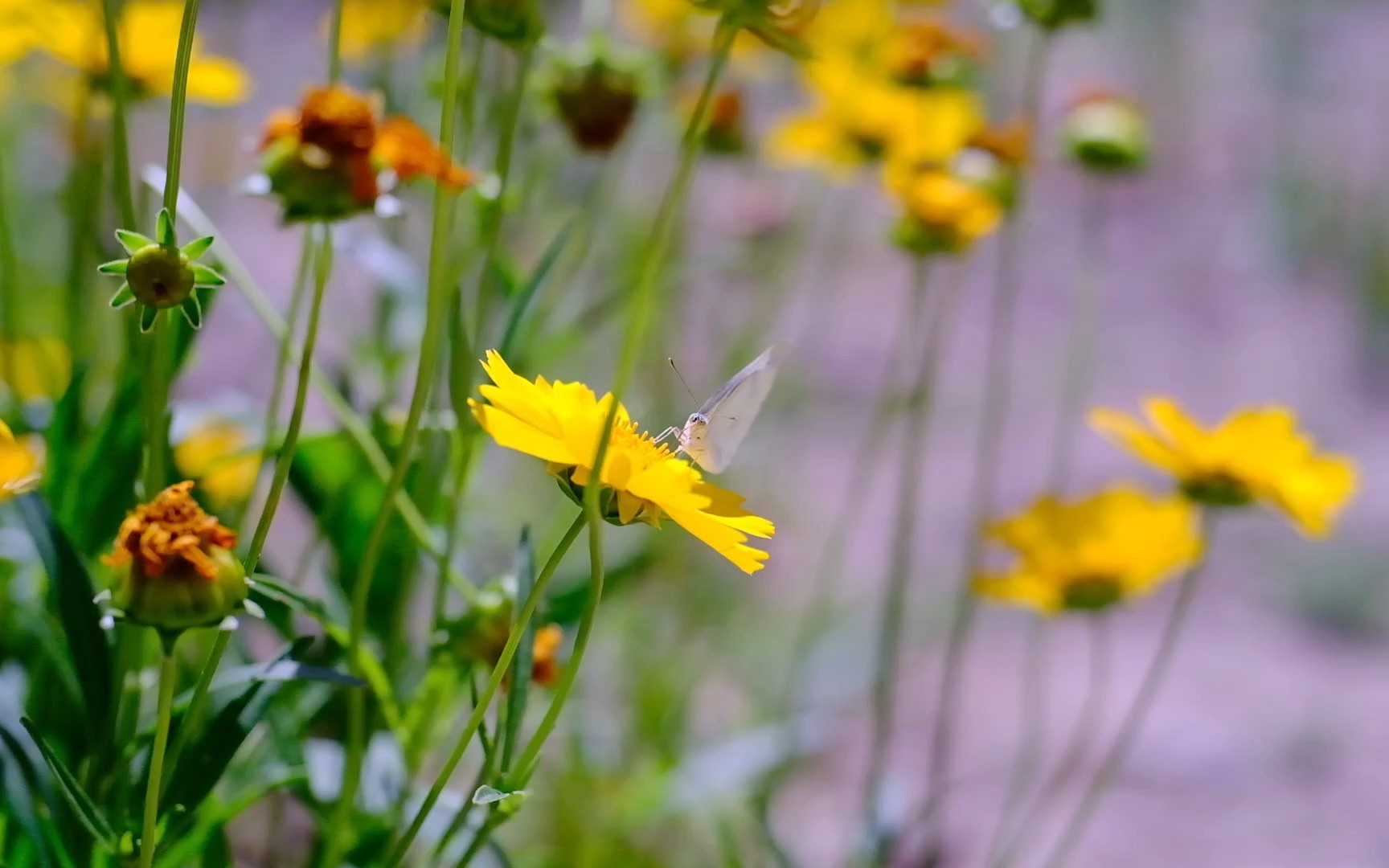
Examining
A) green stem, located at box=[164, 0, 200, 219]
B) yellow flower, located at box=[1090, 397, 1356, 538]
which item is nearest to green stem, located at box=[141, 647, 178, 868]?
green stem, located at box=[164, 0, 200, 219]

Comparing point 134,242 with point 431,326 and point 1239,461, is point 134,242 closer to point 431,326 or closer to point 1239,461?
point 431,326

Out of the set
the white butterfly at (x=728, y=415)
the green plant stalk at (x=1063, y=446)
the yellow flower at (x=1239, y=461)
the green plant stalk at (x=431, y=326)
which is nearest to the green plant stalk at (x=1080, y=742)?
the green plant stalk at (x=1063, y=446)

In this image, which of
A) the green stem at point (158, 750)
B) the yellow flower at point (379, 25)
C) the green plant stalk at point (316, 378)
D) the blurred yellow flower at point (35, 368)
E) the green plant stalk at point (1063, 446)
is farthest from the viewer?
the green plant stalk at point (1063, 446)

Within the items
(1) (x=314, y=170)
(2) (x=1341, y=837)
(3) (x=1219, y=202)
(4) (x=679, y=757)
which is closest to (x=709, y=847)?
(4) (x=679, y=757)

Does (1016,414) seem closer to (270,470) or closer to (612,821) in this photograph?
(612,821)

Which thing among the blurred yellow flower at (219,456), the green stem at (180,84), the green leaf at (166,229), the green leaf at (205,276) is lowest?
the blurred yellow flower at (219,456)

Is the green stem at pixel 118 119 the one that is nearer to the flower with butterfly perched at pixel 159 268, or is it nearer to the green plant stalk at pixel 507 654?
the flower with butterfly perched at pixel 159 268

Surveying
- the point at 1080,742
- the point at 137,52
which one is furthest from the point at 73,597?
the point at 1080,742
